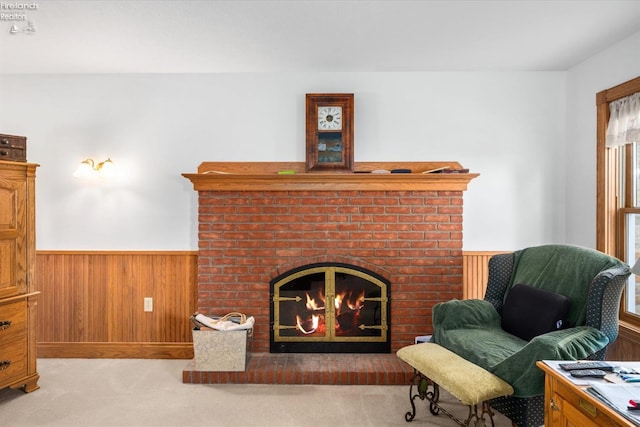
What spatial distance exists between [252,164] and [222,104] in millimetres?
584

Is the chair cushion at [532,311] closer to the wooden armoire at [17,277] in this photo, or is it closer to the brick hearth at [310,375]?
the brick hearth at [310,375]

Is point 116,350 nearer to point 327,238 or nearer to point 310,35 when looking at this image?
point 327,238

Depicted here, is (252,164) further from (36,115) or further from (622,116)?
(622,116)

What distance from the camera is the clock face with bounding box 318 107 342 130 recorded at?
3434mm

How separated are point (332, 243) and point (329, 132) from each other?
933mm

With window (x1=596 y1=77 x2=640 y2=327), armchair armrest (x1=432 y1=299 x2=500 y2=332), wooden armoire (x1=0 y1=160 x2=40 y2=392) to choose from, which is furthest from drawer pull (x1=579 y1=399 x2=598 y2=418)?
Answer: wooden armoire (x1=0 y1=160 x2=40 y2=392)

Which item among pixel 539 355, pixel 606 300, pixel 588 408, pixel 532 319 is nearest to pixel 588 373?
pixel 588 408

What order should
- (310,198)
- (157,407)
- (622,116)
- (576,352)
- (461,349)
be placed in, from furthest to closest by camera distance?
(310,198), (622,116), (157,407), (461,349), (576,352)

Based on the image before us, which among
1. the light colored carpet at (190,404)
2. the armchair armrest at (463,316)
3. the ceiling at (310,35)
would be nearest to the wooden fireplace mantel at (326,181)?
the ceiling at (310,35)

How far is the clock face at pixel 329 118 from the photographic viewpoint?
343 cm

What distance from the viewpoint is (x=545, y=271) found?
8.77 ft

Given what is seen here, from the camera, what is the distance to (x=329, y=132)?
343 centimetres

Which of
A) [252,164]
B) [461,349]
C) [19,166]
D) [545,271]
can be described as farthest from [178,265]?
[545,271]

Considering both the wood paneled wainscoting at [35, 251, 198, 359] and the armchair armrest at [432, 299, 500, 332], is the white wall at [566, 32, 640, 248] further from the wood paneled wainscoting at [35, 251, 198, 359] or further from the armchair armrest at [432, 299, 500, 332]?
the wood paneled wainscoting at [35, 251, 198, 359]
